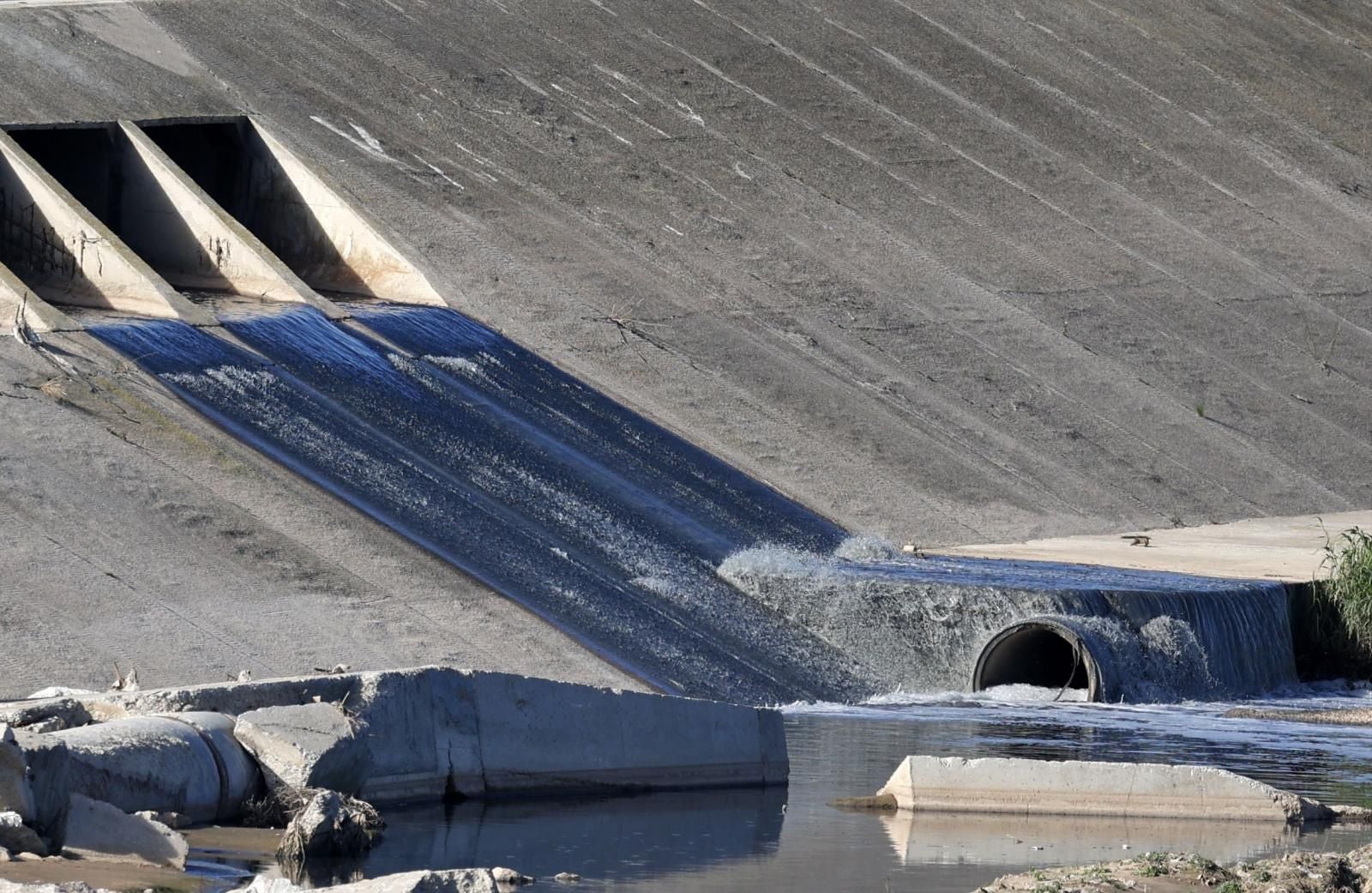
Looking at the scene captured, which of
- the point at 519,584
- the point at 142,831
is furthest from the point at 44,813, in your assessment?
the point at 519,584

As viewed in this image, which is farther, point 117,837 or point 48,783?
point 117,837

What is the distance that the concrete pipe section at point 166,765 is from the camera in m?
9.66

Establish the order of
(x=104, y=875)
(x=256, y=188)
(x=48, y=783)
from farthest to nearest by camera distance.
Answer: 1. (x=256, y=188)
2. (x=48, y=783)
3. (x=104, y=875)

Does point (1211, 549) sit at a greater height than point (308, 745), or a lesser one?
lesser

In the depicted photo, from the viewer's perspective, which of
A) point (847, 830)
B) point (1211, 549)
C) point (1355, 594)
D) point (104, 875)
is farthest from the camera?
point (1211, 549)

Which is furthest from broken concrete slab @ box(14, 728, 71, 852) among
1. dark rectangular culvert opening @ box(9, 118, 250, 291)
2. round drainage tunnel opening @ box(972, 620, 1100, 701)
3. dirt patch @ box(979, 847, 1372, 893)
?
dark rectangular culvert opening @ box(9, 118, 250, 291)

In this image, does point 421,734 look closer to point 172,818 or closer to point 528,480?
point 172,818

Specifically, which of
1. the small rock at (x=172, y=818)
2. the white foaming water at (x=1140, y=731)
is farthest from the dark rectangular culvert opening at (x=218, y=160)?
the small rock at (x=172, y=818)

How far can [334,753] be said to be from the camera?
10.5 meters

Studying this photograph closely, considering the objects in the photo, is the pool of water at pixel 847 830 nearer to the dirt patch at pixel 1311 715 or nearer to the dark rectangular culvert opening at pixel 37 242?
the dirt patch at pixel 1311 715

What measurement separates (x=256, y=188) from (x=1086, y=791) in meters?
12.8

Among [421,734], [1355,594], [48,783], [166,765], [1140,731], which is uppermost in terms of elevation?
[48,783]

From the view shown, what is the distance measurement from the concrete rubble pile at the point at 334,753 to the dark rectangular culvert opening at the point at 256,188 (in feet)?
34.4

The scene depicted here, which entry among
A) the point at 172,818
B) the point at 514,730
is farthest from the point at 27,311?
the point at 172,818
